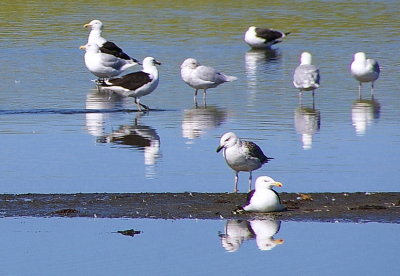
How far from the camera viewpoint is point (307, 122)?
1873 cm

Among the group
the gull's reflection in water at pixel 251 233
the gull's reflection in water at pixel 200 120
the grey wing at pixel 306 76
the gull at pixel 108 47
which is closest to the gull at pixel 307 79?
the grey wing at pixel 306 76

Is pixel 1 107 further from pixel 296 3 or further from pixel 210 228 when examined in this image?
pixel 296 3

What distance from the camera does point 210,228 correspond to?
1141 centimetres

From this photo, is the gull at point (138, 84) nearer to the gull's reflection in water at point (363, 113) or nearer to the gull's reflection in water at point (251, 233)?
the gull's reflection in water at point (363, 113)

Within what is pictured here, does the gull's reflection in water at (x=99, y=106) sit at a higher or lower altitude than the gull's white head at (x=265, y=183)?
lower

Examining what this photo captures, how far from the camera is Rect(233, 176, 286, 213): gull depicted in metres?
11.9

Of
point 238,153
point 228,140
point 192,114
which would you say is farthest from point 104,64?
point 238,153

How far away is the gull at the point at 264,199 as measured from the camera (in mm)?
11852

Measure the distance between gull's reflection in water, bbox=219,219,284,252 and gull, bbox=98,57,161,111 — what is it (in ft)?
29.3

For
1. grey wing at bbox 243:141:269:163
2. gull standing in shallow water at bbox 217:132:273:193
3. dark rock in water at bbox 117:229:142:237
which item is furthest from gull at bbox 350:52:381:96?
dark rock in water at bbox 117:229:142:237

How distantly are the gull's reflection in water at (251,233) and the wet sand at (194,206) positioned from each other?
219 mm

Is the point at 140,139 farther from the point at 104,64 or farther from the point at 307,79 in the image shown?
the point at 104,64

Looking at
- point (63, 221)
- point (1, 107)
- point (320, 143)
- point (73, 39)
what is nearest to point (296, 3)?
point (73, 39)

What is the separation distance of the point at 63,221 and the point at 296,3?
3302 cm
